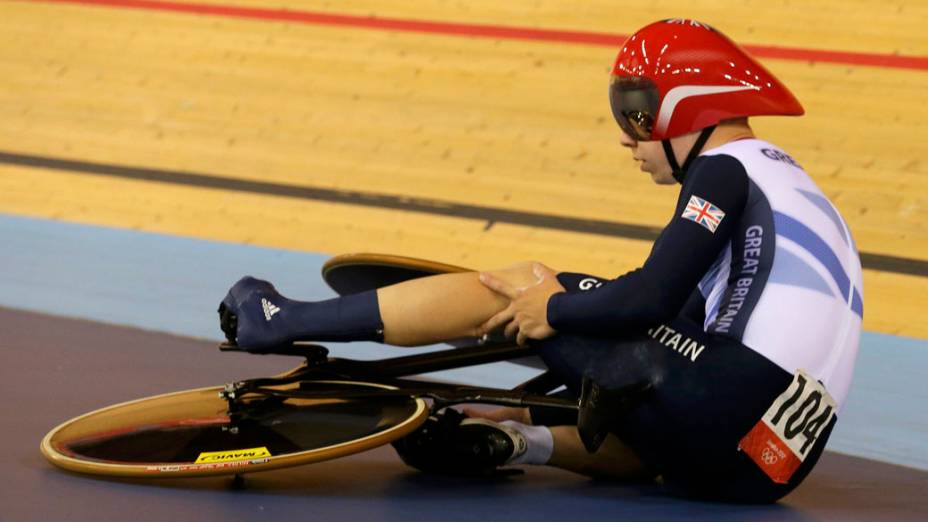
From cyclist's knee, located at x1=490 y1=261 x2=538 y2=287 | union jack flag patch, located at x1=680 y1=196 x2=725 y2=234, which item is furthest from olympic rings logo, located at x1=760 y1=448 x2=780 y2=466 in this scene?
cyclist's knee, located at x1=490 y1=261 x2=538 y2=287

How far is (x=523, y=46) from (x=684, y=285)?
4633 mm

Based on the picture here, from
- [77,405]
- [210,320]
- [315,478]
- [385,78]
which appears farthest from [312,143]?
[315,478]

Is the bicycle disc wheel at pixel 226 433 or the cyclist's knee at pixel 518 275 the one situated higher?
the cyclist's knee at pixel 518 275

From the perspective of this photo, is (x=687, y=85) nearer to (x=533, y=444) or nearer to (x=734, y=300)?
(x=734, y=300)

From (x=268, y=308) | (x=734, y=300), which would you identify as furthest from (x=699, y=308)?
(x=268, y=308)

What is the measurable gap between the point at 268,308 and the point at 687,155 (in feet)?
3.13

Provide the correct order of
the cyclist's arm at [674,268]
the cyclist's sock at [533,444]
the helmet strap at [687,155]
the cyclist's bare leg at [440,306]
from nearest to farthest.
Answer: the cyclist's arm at [674,268], the cyclist's bare leg at [440,306], the helmet strap at [687,155], the cyclist's sock at [533,444]

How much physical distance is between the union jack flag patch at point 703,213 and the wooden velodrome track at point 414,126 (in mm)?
2913

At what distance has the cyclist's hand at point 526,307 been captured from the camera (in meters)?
2.89

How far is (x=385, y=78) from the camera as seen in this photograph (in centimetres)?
739

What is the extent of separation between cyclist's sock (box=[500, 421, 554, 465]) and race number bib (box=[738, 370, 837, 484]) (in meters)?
0.48

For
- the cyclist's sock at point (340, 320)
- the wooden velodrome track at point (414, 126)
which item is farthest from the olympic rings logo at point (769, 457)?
the wooden velodrome track at point (414, 126)

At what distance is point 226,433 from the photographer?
293cm

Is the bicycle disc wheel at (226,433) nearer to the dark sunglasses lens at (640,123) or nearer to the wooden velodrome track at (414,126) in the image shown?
the dark sunglasses lens at (640,123)
